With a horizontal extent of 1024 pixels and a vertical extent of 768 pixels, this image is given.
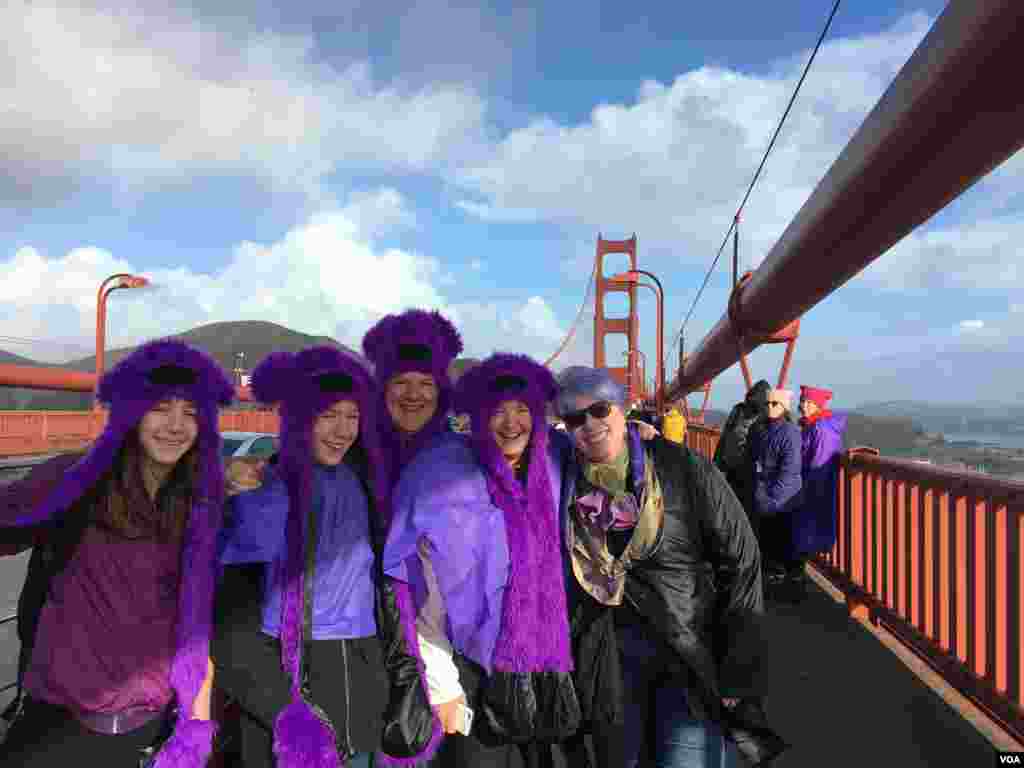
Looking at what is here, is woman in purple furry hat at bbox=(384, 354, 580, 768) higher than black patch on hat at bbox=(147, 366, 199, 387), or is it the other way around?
black patch on hat at bbox=(147, 366, 199, 387)

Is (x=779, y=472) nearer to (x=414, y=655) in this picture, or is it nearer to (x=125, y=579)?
(x=414, y=655)

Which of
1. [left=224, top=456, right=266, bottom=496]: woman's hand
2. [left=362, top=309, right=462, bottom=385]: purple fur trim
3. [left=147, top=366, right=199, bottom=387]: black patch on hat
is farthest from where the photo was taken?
[left=362, top=309, right=462, bottom=385]: purple fur trim

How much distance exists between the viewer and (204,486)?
1775 mm

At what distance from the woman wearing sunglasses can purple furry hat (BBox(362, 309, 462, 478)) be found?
2.44ft

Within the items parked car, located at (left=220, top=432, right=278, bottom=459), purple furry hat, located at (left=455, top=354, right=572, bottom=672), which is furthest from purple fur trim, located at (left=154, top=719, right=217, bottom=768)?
parked car, located at (left=220, top=432, right=278, bottom=459)

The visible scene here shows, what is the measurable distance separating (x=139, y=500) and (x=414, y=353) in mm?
1154

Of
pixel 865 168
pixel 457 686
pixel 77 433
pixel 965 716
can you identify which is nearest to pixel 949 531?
pixel 965 716

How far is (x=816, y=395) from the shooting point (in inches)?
189

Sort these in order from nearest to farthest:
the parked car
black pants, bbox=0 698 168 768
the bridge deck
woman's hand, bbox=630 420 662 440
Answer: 1. black pants, bbox=0 698 168 768
2. woman's hand, bbox=630 420 662 440
3. the bridge deck
4. the parked car

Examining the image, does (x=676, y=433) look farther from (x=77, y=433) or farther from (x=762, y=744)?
(x=77, y=433)

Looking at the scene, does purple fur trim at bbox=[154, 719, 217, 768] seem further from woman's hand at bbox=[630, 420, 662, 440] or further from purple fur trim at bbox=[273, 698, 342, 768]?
woman's hand at bbox=[630, 420, 662, 440]

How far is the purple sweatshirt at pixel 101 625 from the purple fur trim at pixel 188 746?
8cm

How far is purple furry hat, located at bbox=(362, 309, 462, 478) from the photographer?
2.50 meters

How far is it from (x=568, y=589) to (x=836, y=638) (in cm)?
262
